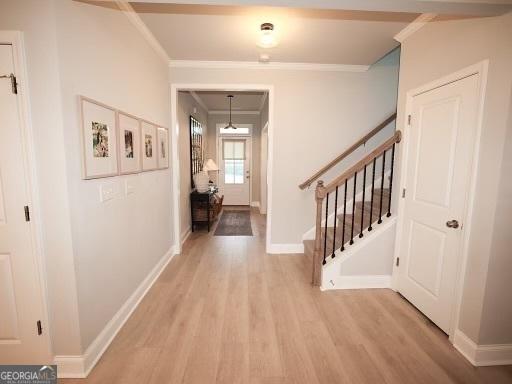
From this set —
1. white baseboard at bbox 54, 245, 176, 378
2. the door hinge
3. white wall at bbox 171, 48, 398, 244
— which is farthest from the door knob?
the door hinge

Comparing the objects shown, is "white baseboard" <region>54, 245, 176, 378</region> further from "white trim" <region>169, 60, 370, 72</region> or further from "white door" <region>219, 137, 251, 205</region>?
"white door" <region>219, 137, 251, 205</region>

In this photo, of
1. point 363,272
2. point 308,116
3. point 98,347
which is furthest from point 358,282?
point 98,347

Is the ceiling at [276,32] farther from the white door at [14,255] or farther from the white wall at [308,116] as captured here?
A: the white door at [14,255]

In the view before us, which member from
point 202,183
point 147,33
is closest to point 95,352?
point 147,33

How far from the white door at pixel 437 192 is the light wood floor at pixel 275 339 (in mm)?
288

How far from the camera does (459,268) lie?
199 cm

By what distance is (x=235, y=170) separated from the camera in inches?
306

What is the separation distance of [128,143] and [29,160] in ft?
2.76

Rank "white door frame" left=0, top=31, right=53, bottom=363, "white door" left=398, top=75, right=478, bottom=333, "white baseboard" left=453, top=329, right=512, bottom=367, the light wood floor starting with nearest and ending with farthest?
"white door frame" left=0, top=31, right=53, bottom=363
the light wood floor
"white baseboard" left=453, top=329, right=512, bottom=367
"white door" left=398, top=75, right=478, bottom=333

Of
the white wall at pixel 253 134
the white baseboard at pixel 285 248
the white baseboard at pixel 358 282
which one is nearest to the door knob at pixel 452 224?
the white baseboard at pixel 358 282

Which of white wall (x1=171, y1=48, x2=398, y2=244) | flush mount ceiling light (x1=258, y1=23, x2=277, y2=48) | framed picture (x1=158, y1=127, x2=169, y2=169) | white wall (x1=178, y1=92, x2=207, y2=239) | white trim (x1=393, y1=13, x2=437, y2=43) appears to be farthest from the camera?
white wall (x1=178, y1=92, x2=207, y2=239)

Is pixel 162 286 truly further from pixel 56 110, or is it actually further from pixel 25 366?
pixel 56 110

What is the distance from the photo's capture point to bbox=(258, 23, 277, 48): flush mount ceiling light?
249 centimetres

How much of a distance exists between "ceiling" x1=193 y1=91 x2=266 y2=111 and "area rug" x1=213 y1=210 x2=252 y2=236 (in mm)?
2766
